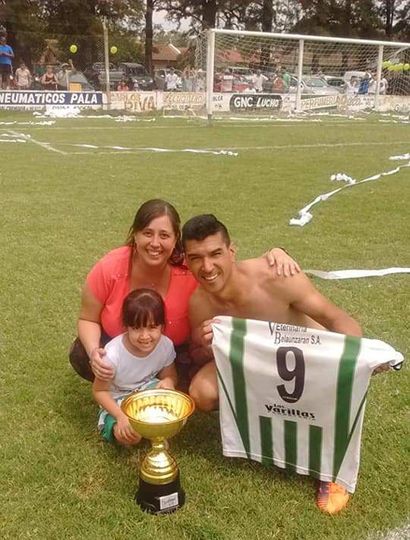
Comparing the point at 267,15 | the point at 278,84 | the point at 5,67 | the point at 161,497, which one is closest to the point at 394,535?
the point at 161,497

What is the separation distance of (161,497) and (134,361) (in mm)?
642

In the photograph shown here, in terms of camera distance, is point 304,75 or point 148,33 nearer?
point 304,75

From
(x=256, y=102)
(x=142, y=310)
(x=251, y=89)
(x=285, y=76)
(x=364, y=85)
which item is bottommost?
(x=142, y=310)

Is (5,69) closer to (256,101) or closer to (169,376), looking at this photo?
(256,101)

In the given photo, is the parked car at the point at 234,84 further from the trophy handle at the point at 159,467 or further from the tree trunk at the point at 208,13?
the tree trunk at the point at 208,13

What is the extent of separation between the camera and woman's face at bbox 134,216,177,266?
282 centimetres

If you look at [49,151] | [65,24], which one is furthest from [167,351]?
[65,24]

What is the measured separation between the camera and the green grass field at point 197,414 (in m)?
2.43

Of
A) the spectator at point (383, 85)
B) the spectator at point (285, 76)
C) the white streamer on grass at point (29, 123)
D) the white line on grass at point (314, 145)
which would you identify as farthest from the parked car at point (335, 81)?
the white streamer on grass at point (29, 123)

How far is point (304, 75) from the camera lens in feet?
80.9

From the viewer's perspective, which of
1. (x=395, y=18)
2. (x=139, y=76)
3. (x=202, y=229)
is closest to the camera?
(x=202, y=229)

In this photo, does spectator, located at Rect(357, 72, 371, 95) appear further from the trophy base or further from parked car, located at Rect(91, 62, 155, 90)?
the trophy base

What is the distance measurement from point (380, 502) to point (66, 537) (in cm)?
120

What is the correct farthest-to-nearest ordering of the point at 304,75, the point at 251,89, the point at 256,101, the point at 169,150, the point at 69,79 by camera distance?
the point at 69,79 < the point at 304,75 < the point at 251,89 < the point at 256,101 < the point at 169,150
